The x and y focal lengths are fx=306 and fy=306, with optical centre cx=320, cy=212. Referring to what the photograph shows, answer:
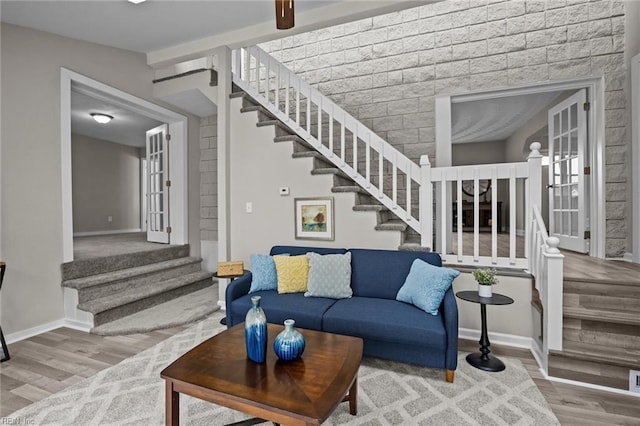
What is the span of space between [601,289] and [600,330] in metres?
0.34

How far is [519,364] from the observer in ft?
7.95

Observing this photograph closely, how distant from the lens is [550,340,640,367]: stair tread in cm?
210

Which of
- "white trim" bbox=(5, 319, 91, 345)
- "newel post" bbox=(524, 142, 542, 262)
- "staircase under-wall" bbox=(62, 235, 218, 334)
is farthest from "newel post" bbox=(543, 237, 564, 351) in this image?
"white trim" bbox=(5, 319, 91, 345)

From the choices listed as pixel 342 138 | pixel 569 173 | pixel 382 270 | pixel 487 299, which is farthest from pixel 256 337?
pixel 569 173

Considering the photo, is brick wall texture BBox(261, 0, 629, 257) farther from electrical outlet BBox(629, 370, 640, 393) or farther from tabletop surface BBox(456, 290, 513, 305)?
tabletop surface BBox(456, 290, 513, 305)

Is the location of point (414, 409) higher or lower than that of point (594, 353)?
lower

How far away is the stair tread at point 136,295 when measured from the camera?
3211mm

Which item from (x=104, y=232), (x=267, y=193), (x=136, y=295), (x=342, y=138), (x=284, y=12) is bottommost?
(x=136, y=295)

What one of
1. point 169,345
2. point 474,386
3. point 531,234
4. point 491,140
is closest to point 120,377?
point 169,345

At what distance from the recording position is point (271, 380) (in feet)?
4.72

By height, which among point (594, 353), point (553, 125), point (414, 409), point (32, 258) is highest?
point (553, 125)

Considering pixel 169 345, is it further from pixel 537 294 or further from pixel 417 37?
pixel 417 37

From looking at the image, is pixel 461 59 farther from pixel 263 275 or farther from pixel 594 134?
pixel 263 275

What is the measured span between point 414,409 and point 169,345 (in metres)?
2.13
